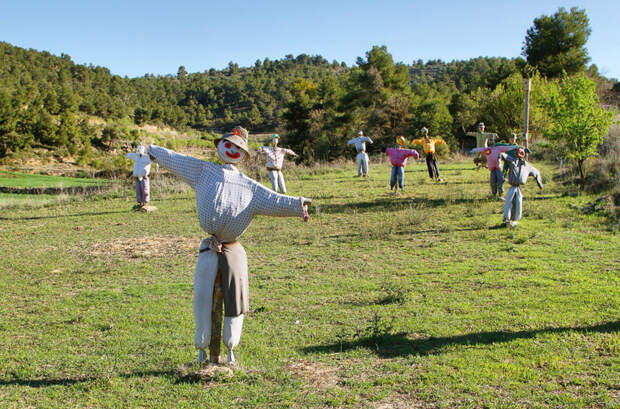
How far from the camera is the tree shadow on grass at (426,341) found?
5.19m

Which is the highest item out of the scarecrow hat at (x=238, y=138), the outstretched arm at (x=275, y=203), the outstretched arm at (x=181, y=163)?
the scarecrow hat at (x=238, y=138)

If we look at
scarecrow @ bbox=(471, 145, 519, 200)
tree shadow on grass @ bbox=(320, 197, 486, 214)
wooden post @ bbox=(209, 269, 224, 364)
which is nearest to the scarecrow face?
wooden post @ bbox=(209, 269, 224, 364)

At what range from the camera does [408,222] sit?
12.1 m

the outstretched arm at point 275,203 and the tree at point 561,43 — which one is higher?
the tree at point 561,43

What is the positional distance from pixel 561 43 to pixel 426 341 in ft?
161

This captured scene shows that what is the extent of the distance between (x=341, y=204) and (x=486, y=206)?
431 cm

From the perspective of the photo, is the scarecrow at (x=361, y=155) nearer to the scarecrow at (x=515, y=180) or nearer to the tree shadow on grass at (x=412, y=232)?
the tree shadow on grass at (x=412, y=232)

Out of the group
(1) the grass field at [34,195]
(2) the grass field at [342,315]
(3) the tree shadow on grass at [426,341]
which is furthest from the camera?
(1) the grass field at [34,195]

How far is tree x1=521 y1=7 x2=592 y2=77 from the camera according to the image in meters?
44.8

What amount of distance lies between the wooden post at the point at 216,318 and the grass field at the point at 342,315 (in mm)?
300

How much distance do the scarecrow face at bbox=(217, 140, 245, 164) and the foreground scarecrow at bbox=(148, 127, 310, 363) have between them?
21 millimetres

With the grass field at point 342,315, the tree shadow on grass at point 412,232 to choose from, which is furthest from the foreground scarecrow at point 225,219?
the tree shadow on grass at point 412,232

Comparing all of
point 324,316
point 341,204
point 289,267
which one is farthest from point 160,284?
point 341,204

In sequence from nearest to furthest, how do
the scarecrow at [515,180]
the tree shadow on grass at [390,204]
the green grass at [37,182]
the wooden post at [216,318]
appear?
the wooden post at [216,318] → the scarecrow at [515,180] → the tree shadow on grass at [390,204] → the green grass at [37,182]
